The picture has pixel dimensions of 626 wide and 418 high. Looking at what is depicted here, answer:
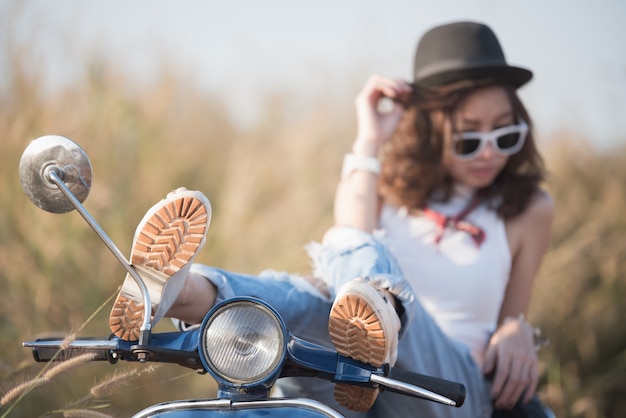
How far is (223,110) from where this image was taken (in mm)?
5105

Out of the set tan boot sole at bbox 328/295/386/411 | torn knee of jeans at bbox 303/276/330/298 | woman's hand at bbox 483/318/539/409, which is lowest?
woman's hand at bbox 483/318/539/409

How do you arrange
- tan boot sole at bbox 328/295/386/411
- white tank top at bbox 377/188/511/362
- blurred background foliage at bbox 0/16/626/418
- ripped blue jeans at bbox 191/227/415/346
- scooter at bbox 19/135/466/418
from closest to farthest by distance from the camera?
scooter at bbox 19/135/466/418, tan boot sole at bbox 328/295/386/411, ripped blue jeans at bbox 191/227/415/346, white tank top at bbox 377/188/511/362, blurred background foliage at bbox 0/16/626/418

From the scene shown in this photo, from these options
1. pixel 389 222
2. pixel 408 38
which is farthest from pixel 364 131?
pixel 408 38

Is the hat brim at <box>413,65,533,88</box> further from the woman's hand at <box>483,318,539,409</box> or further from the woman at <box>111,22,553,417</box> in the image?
the woman's hand at <box>483,318,539,409</box>

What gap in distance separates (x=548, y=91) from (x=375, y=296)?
15.0 ft

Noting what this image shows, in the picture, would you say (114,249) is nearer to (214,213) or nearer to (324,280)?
(324,280)

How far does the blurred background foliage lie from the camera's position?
3.15 meters

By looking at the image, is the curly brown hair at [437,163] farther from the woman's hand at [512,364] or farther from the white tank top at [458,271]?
the woman's hand at [512,364]

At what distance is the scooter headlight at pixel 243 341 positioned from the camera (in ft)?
4.52

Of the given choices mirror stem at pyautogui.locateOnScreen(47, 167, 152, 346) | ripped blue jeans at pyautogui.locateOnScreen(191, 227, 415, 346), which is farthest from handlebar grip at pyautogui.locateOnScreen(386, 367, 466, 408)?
mirror stem at pyautogui.locateOnScreen(47, 167, 152, 346)

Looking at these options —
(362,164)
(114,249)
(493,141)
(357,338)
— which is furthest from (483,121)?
(114,249)

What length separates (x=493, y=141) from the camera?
2924mm

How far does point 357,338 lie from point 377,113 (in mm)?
1763

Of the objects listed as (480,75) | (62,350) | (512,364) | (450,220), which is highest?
(480,75)
